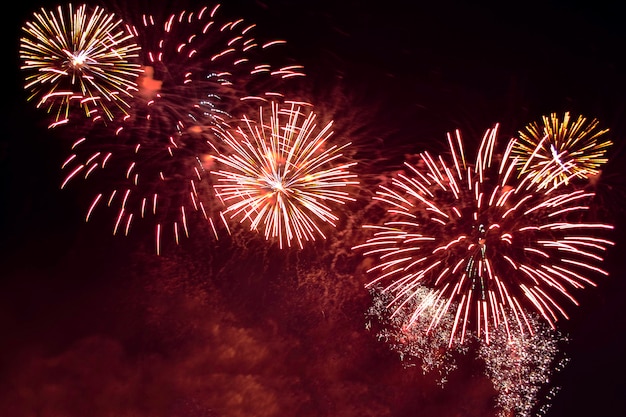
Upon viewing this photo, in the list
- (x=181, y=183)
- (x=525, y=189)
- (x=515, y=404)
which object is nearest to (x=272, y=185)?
(x=181, y=183)

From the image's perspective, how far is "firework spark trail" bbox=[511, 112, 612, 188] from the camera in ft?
23.4

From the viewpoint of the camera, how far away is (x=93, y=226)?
30.0 ft

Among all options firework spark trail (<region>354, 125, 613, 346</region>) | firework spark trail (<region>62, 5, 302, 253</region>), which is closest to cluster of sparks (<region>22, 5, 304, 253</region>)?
firework spark trail (<region>62, 5, 302, 253</region>)

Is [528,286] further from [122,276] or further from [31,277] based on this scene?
[31,277]

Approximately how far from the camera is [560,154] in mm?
7191

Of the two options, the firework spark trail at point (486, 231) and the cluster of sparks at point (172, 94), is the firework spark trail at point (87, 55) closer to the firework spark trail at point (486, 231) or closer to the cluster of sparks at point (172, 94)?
the cluster of sparks at point (172, 94)

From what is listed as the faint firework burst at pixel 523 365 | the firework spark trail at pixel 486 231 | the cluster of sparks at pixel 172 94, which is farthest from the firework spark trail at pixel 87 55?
the faint firework burst at pixel 523 365

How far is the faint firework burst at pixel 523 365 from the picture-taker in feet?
29.4

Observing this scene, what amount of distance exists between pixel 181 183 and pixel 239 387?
355 cm

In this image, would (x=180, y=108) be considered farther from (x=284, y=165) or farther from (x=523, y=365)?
(x=523, y=365)

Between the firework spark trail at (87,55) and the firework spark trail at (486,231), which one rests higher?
the firework spark trail at (87,55)

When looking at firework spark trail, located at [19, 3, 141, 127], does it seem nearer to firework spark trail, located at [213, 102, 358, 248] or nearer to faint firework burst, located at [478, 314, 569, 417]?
firework spark trail, located at [213, 102, 358, 248]

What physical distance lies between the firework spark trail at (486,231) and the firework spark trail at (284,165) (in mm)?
1214

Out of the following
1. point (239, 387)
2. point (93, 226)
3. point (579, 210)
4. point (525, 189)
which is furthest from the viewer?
point (93, 226)
